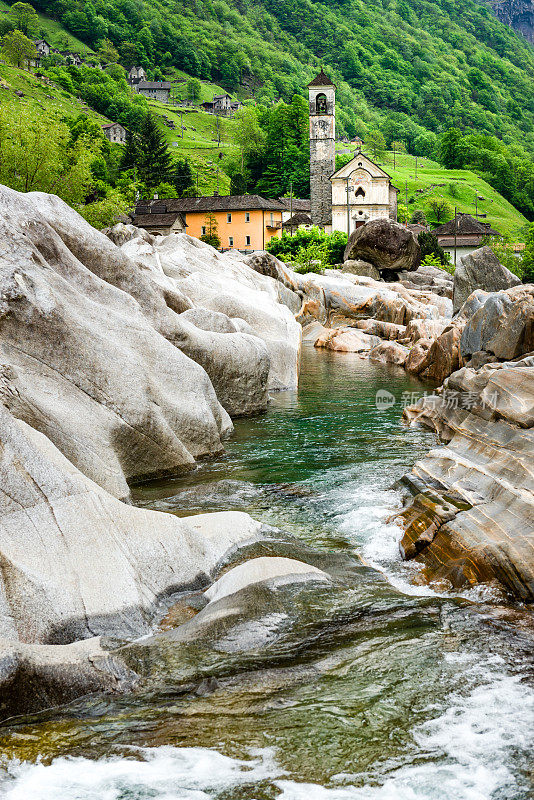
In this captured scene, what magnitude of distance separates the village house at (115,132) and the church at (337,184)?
70.4 meters

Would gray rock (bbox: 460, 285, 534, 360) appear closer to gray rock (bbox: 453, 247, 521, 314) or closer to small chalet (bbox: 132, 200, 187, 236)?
gray rock (bbox: 453, 247, 521, 314)

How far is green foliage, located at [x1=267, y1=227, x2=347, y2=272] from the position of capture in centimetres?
7581

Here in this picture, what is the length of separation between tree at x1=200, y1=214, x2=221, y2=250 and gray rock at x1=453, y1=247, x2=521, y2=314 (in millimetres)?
64956

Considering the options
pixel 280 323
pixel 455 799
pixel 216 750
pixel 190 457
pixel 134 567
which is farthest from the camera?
pixel 280 323

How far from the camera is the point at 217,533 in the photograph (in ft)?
39.1

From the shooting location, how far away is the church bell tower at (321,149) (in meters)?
104

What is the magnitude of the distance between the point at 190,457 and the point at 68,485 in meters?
6.95

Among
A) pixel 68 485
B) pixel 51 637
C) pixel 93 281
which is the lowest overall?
pixel 51 637

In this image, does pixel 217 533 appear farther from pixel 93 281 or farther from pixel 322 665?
pixel 93 281

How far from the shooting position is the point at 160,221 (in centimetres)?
10038

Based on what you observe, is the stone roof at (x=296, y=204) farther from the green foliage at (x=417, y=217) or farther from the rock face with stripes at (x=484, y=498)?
the rock face with stripes at (x=484, y=498)

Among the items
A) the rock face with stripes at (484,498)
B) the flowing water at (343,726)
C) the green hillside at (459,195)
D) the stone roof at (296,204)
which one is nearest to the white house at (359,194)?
the stone roof at (296,204)

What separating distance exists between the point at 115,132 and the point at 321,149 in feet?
256

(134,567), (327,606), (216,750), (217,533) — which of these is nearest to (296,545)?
(217,533)
